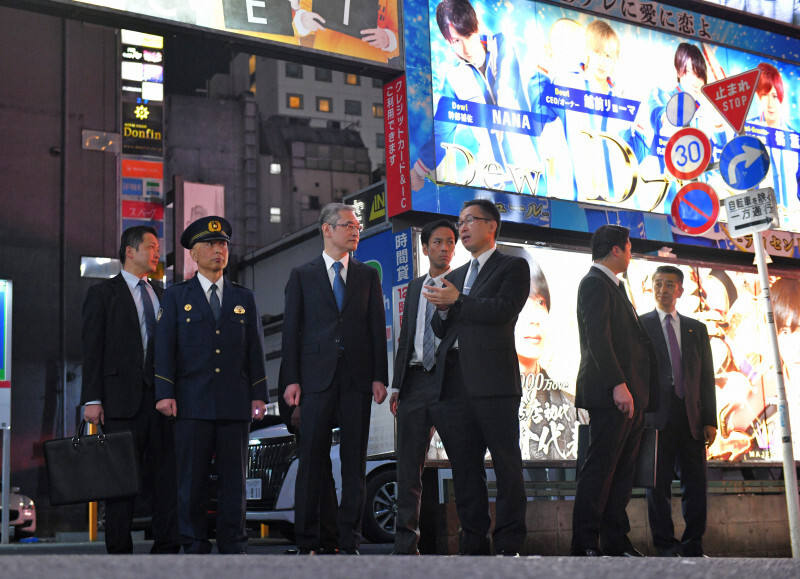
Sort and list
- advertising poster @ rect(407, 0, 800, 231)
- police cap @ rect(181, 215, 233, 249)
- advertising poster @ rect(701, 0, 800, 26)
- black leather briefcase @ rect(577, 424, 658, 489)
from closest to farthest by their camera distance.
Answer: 1. police cap @ rect(181, 215, 233, 249)
2. black leather briefcase @ rect(577, 424, 658, 489)
3. advertising poster @ rect(407, 0, 800, 231)
4. advertising poster @ rect(701, 0, 800, 26)

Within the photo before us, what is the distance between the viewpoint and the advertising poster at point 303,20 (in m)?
8.84

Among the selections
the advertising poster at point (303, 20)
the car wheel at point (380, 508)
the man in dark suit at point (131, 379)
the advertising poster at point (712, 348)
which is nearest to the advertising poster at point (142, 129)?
the advertising poster at point (303, 20)

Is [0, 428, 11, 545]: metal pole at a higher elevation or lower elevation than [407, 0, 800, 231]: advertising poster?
lower

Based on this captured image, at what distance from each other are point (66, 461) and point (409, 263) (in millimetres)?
5773

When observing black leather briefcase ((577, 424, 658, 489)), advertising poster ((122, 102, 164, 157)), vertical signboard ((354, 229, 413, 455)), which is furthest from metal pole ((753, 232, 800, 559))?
advertising poster ((122, 102, 164, 157))

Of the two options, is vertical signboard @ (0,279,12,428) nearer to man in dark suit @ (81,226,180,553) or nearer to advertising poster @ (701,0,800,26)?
man in dark suit @ (81,226,180,553)

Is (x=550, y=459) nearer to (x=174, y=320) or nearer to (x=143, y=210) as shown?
(x=174, y=320)

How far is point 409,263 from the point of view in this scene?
36.7 feet

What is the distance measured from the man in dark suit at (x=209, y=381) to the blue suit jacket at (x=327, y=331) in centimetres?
29

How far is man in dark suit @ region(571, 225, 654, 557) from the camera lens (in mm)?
6289

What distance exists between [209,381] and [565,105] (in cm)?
777

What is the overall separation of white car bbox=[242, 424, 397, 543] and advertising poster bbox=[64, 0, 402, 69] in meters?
3.82

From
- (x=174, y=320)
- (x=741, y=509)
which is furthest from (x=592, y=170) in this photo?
(x=174, y=320)

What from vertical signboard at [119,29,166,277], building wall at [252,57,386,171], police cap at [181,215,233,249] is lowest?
police cap at [181,215,233,249]
